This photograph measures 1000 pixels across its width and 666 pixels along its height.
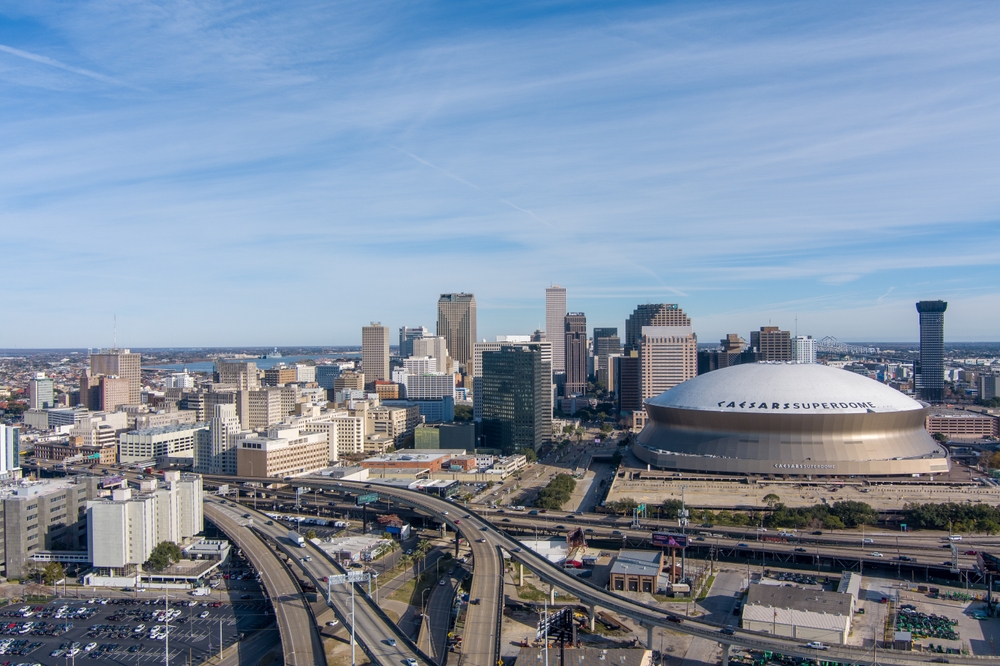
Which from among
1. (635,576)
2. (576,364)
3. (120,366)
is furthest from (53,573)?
(576,364)

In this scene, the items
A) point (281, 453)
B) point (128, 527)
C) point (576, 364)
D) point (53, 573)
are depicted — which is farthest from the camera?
point (576, 364)

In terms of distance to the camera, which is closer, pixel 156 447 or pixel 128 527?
pixel 128 527

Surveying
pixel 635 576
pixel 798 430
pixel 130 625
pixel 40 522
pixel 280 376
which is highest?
pixel 280 376

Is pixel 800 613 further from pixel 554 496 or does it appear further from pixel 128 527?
pixel 128 527

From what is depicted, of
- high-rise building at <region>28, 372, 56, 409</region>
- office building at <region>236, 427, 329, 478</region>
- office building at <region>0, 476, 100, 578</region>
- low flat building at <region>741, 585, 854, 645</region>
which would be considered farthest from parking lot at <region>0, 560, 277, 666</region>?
high-rise building at <region>28, 372, 56, 409</region>

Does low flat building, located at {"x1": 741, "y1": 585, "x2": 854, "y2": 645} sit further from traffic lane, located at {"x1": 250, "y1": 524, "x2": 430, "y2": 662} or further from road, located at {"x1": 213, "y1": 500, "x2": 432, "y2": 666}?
traffic lane, located at {"x1": 250, "y1": 524, "x2": 430, "y2": 662}

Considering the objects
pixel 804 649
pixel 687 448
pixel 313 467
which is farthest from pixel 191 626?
pixel 687 448
